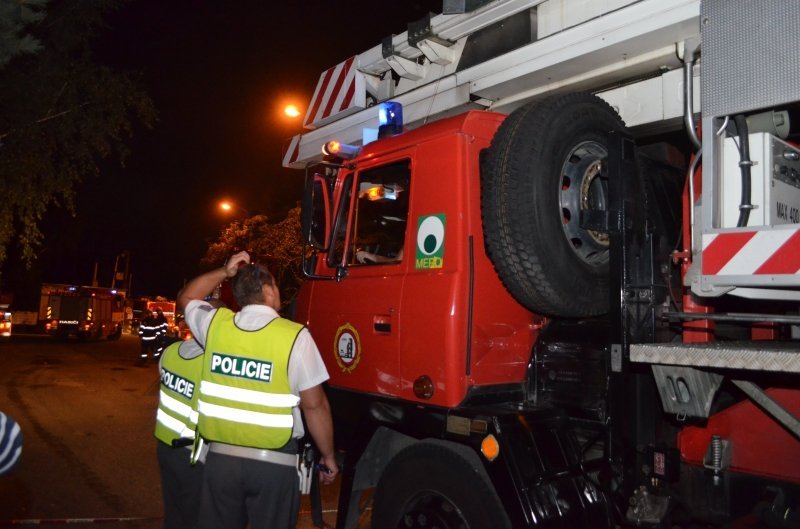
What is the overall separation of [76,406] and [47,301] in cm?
2068

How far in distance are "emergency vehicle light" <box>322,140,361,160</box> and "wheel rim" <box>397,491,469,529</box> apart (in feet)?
6.57

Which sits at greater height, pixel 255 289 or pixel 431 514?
pixel 255 289

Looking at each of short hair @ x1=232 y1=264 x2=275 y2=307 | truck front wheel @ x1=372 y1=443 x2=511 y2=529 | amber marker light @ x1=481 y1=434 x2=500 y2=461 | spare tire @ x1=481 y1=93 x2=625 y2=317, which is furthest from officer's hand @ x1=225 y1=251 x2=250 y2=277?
amber marker light @ x1=481 y1=434 x2=500 y2=461

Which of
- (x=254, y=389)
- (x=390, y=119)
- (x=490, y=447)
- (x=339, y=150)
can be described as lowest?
(x=490, y=447)

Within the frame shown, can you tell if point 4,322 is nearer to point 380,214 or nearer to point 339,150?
point 339,150

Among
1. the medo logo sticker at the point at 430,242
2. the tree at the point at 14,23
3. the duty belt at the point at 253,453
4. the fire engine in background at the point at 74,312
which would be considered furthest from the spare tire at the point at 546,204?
the fire engine in background at the point at 74,312

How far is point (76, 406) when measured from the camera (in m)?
10.8

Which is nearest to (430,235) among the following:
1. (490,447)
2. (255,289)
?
(255,289)

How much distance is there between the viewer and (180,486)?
3.78 meters

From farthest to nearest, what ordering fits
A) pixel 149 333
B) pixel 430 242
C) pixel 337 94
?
pixel 149 333 → pixel 337 94 → pixel 430 242

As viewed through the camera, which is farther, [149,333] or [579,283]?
[149,333]

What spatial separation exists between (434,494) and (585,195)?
1.59 m

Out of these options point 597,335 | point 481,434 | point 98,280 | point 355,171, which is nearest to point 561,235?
point 597,335

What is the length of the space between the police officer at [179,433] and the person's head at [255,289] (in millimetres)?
645
